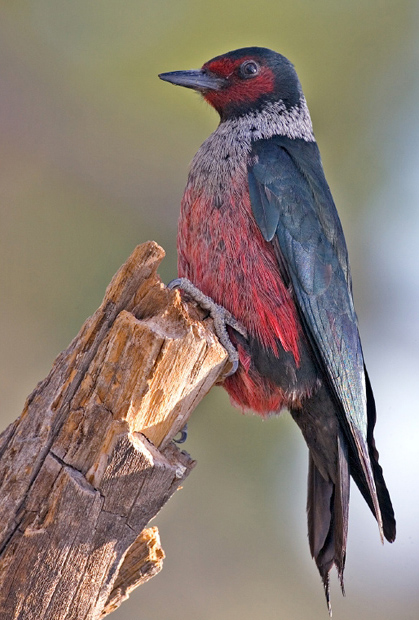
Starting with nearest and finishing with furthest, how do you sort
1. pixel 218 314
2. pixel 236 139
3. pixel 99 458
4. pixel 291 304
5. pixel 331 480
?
pixel 99 458 → pixel 218 314 → pixel 291 304 → pixel 331 480 → pixel 236 139

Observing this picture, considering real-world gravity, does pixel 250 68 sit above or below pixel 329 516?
above

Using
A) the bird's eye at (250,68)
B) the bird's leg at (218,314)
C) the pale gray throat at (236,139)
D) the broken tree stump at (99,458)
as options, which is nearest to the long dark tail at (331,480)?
the bird's leg at (218,314)

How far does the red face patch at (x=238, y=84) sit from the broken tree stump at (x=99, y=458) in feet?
5.10

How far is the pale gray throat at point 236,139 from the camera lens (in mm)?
3455

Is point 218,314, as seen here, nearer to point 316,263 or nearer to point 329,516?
point 316,263

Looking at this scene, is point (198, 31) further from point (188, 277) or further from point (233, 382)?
point (233, 382)

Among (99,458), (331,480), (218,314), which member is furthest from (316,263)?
(99,458)

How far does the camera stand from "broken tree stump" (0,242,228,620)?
93.0 inches

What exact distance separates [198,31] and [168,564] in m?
4.32

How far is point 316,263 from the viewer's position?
341cm

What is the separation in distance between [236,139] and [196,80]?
0.49 m

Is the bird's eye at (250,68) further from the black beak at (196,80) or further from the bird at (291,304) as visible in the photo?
the bird at (291,304)

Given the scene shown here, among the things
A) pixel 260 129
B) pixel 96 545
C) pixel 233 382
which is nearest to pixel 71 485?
pixel 96 545

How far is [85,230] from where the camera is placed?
5816 millimetres
